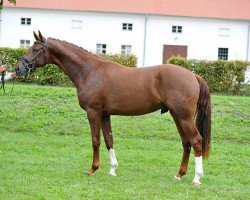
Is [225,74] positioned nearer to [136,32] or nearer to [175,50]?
[175,50]

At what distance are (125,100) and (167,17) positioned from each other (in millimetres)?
34789

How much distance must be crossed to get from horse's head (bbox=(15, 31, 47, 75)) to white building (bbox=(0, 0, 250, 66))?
32.9 metres

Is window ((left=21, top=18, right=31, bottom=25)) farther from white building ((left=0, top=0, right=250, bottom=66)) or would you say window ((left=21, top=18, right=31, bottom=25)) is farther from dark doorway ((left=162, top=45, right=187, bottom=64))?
dark doorway ((left=162, top=45, right=187, bottom=64))

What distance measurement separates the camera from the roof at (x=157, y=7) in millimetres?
42625

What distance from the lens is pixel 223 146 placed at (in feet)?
40.7

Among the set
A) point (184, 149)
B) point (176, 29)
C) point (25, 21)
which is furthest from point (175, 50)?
point (184, 149)

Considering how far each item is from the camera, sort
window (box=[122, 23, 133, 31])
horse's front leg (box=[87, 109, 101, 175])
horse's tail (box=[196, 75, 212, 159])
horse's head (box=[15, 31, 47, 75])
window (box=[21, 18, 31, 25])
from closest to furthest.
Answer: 1. horse's tail (box=[196, 75, 212, 159])
2. horse's front leg (box=[87, 109, 101, 175])
3. horse's head (box=[15, 31, 47, 75])
4. window (box=[122, 23, 133, 31])
5. window (box=[21, 18, 31, 25])

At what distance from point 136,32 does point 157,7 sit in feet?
9.54

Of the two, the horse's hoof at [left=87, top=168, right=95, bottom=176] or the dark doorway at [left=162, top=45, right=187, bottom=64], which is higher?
the dark doorway at [left=162, top=45, right=187, bottom=64]

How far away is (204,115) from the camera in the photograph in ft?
28.2

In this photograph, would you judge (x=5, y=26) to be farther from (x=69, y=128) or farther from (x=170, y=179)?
(x=170, y=179)

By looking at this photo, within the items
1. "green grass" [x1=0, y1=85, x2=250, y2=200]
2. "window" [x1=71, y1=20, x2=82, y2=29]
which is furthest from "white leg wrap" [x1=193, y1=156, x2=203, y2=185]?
"window" [x1=71, y1=20, x2=82, y2=29]

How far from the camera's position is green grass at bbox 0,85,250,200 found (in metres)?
7.85

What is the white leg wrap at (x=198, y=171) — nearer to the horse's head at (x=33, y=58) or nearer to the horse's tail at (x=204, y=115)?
the horse's tail at (x=204, y=115)
